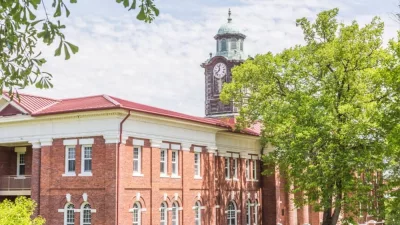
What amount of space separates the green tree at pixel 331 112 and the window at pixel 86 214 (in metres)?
11.4

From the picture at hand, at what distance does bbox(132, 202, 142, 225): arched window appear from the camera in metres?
30.3

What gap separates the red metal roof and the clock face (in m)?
13.5

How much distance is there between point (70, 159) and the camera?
31.0m

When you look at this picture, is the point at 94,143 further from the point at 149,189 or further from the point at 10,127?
the point at 10,127

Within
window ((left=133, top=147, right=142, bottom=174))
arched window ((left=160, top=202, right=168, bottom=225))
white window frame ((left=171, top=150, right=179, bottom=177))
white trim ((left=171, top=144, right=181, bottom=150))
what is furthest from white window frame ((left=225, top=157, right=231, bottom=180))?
window ((left=133, top=147, right=142, bottom=174))

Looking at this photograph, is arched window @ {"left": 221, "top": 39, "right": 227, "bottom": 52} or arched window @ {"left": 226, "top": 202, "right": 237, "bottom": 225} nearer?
arched window @ {"left": 226, "top": 202, "right": 237, "bottom": 225}

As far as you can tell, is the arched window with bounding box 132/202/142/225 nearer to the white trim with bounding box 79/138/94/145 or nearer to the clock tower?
the white trim with bounding box 79/138/94/145

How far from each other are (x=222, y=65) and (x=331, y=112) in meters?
18.5

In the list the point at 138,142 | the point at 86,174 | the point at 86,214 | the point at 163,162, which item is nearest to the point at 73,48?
the point at 86,174

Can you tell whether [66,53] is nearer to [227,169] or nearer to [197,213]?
[197,213]

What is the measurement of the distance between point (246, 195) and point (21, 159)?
1603cm

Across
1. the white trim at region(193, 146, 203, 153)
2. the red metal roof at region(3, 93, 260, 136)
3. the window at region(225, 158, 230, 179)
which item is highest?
the red metal roof at region(3, 93, 260, 136)

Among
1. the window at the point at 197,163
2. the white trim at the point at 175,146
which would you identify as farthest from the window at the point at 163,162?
the window at the point at 197,163

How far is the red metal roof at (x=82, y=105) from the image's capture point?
30.1 metres
